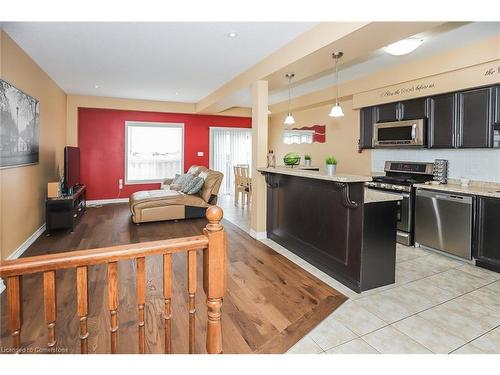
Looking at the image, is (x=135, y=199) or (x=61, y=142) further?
(x=61, y=142)

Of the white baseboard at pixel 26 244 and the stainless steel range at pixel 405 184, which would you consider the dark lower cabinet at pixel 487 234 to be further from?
the white baseboard at pixel 26 244

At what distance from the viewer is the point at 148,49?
3949 millimetres

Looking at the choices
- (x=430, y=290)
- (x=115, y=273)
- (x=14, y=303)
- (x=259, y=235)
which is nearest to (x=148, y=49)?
(x=259, y=235)

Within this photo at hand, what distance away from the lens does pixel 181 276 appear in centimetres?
321

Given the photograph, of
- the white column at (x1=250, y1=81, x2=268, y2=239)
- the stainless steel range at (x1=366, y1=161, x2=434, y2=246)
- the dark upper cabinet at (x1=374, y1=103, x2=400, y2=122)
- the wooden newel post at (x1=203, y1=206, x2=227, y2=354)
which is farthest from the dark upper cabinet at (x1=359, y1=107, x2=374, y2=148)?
the wooden newel post at (x1=203, y1=206, x2=227, y2=354)

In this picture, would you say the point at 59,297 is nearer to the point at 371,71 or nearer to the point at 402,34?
the point at 402,34

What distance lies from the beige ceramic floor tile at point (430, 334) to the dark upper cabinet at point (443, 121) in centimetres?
259

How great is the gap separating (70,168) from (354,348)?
5.25m

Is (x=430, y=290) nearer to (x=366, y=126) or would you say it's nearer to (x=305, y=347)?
(x=305, y=347)

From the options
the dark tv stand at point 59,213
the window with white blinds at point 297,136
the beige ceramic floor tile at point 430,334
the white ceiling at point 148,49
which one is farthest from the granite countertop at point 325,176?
the window with white blinds at point 297,136
